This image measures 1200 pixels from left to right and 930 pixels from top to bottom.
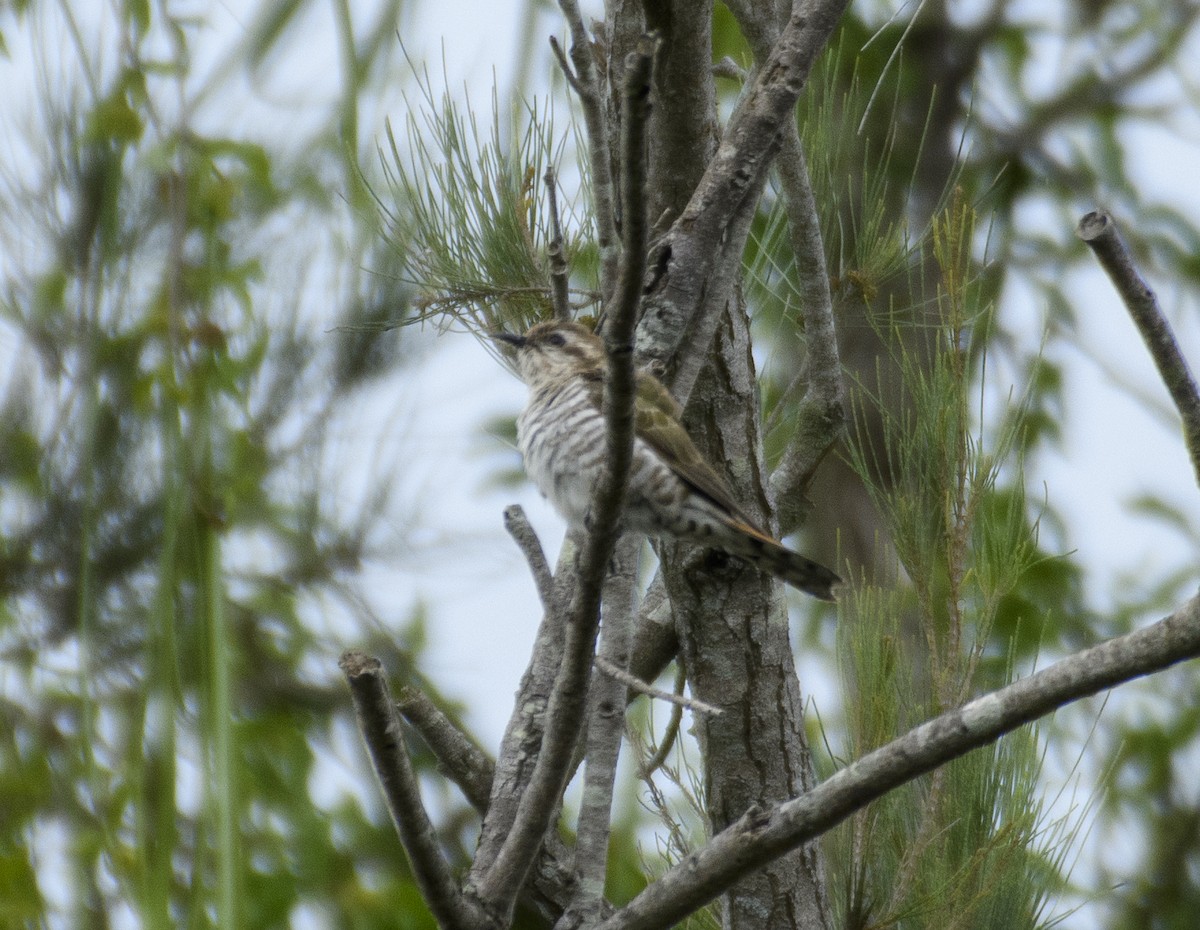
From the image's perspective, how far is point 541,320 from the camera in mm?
3268

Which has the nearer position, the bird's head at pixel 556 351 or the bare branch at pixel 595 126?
the bare branch at pixel 595 126

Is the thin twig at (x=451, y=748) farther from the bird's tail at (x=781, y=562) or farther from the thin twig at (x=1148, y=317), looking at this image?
the thin twig at (x=1148, y=317)

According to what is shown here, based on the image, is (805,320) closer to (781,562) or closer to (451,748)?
(781,562)

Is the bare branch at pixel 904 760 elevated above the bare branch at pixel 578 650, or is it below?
below

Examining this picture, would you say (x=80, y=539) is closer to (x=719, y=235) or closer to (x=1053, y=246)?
(x=719, y=235)

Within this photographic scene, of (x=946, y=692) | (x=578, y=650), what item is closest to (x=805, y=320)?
(x=946, y=692)

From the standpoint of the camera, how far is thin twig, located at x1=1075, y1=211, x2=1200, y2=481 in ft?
4.30

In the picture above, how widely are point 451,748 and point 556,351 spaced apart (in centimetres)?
114

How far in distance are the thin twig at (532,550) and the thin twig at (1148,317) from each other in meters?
1.24

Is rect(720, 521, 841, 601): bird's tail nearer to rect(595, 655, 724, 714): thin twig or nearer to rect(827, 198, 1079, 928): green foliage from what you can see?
rect(827, 198, 1079, 928): green foliage

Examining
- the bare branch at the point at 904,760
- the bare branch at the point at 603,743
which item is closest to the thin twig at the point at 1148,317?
the bare branch at the point at 904,760

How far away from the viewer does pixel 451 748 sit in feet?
7.52

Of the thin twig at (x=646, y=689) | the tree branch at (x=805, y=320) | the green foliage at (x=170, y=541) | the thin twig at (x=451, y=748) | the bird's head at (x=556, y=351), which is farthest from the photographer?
the tree branch at (x=805, y=320)

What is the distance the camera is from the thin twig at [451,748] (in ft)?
7.04
